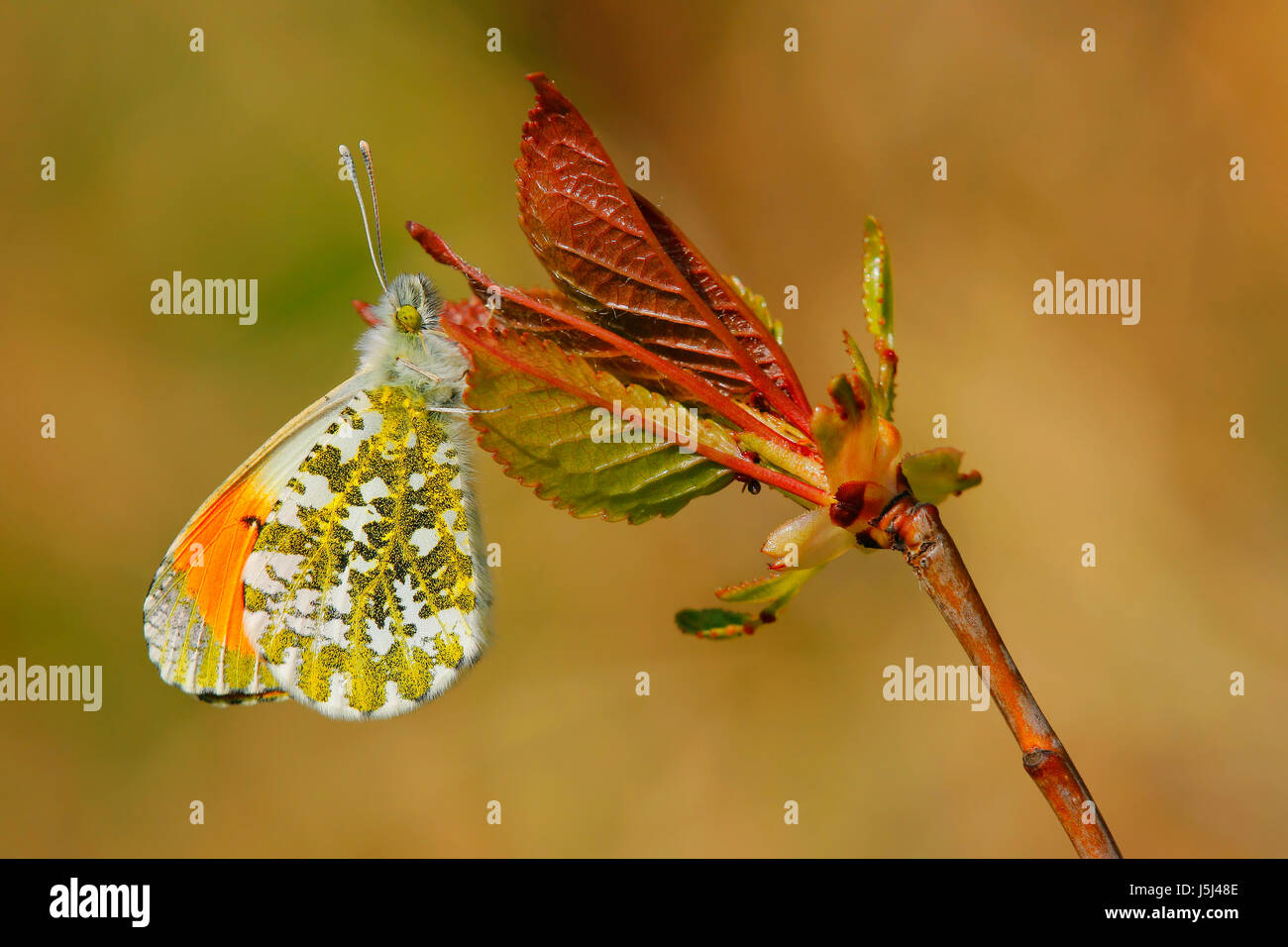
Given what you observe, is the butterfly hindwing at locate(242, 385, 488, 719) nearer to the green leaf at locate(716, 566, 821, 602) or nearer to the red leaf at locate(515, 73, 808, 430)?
the red leaf at locate(515, 73, 808, 430)

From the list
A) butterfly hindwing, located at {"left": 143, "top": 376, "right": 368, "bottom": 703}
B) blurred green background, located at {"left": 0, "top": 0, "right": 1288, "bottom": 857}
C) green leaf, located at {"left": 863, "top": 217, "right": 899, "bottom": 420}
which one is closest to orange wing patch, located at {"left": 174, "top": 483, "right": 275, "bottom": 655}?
butterfly hindwing, located at {"left": 143, "top": 376, "right": 368, "bottom": 703}

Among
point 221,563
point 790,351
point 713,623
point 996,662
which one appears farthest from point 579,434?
point 790,351

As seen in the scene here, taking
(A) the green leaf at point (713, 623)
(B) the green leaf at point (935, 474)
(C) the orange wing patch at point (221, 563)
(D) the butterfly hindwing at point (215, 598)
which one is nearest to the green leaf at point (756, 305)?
(B) the green leaf at point (935, 474)

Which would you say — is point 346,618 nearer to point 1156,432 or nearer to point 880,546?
point 880,546

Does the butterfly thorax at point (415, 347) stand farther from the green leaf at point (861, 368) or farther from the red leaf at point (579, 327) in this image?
the green leaf at point (861, 368)

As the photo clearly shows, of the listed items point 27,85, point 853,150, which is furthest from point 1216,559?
point 27,85
